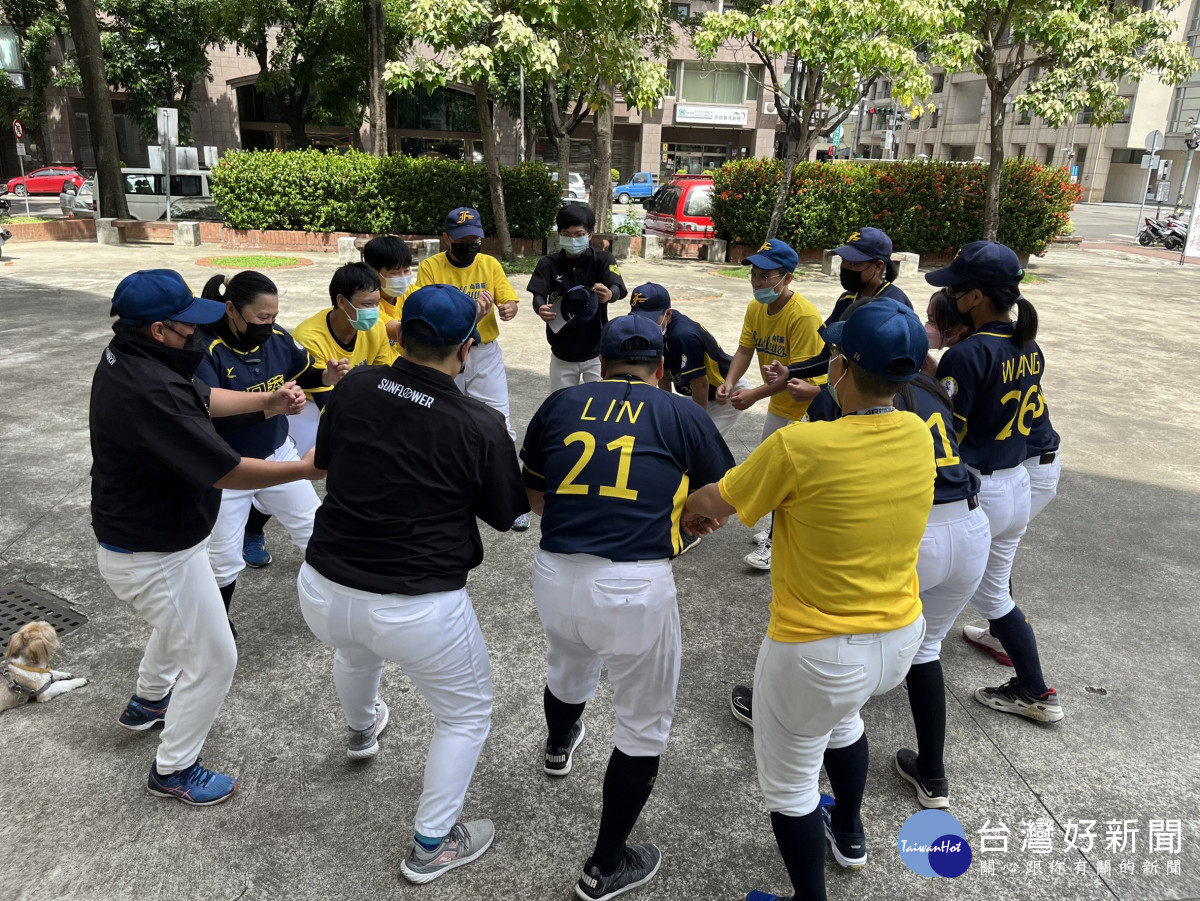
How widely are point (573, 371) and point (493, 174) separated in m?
10.6

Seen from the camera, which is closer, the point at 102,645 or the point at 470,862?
the point at 470,862

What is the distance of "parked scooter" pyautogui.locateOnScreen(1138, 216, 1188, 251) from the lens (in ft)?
84.3

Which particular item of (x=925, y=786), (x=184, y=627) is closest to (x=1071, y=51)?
(x=925, y=786)

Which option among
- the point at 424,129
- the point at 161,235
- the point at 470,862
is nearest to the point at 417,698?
the point at 470,862

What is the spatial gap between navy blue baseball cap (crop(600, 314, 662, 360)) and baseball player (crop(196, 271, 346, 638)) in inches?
71.2

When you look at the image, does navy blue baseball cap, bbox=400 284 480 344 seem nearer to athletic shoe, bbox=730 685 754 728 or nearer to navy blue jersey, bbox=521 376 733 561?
navy blue jersey, bbox=521 376 733 561

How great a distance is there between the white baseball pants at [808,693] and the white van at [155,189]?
2256cm

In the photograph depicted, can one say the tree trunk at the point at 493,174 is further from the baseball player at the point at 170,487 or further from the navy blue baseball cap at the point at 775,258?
the baseball player at the point at 170,487

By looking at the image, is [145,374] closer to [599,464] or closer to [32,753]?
[599,464]

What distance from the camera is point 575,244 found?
6.27 m

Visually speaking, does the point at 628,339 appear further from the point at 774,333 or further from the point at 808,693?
the point at 774,333

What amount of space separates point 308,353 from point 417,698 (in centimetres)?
193

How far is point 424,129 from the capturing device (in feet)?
125

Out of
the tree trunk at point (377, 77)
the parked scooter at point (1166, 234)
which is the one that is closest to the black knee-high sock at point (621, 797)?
the tree trunk at point (377, 77)
